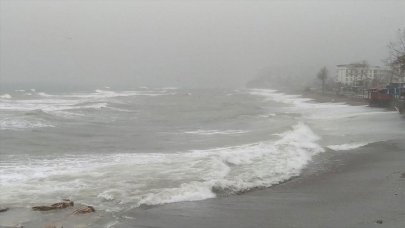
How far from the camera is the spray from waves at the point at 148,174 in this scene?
11.1m

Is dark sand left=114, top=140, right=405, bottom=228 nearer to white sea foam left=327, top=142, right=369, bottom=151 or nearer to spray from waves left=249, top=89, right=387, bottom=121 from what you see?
white sea foam left=327, top=142, right=369, bottom=151

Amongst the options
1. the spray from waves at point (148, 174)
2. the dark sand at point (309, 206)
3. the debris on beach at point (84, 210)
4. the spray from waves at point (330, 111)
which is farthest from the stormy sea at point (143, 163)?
the spray from waves at point (330, 111)

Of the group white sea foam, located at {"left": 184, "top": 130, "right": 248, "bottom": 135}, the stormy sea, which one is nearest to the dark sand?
the stormy sea

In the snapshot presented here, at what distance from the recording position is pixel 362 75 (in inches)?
4710

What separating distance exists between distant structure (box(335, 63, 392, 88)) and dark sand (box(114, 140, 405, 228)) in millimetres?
82476

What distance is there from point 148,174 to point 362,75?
115 meters

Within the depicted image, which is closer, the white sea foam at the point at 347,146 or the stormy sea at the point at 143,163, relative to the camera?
the stormy sea at the point at 143,163

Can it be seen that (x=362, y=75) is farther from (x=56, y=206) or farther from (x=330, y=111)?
(x=56, y=206)

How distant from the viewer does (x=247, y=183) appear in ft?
40.1

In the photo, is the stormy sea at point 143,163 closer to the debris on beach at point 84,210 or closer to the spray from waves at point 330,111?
the debris on beach at point 84,210

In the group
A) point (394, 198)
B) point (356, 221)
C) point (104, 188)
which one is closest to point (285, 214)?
point (356, 221)

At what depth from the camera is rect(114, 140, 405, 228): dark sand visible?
28.1 ft

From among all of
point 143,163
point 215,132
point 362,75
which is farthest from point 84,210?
point 362,75

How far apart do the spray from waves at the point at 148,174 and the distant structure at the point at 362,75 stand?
262 feet
